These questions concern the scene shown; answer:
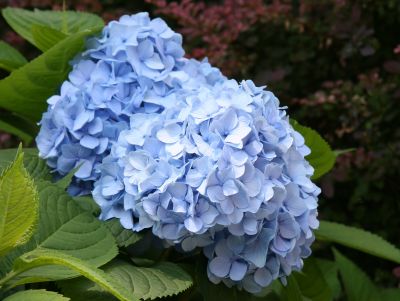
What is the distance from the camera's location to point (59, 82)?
5.20 feet

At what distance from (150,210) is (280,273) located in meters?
0.24

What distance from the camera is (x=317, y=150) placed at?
160cm

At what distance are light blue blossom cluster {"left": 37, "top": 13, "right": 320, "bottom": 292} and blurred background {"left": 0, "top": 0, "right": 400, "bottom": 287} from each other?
813 mm

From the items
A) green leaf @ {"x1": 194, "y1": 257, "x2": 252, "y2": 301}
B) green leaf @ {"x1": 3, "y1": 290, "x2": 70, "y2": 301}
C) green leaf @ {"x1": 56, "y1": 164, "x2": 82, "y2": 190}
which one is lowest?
green leaf @ {"x1": 194, "y1": 257, "x2": 252, "y2": 301}

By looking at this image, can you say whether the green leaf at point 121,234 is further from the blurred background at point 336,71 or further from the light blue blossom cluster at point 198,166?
the blurred background at point 336,71

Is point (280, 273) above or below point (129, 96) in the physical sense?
below

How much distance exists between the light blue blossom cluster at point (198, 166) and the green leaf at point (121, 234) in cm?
2

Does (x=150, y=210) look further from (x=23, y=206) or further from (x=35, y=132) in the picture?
(x=35, y=132)

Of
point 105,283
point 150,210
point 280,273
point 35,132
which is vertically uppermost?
point 105,283

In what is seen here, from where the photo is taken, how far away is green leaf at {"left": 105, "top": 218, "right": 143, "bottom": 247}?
127 centimetres

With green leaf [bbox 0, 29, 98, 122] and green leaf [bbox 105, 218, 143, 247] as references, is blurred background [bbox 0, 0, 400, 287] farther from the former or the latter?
green leaf [bbox 105, 218, 143, 247]

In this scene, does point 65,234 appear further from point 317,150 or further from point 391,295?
point 391,295

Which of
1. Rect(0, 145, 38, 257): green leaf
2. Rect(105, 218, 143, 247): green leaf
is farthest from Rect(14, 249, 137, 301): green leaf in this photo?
Rect(105, 218, 143, 247): green leaf

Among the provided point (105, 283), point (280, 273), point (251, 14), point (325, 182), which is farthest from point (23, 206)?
point (251, 14)
